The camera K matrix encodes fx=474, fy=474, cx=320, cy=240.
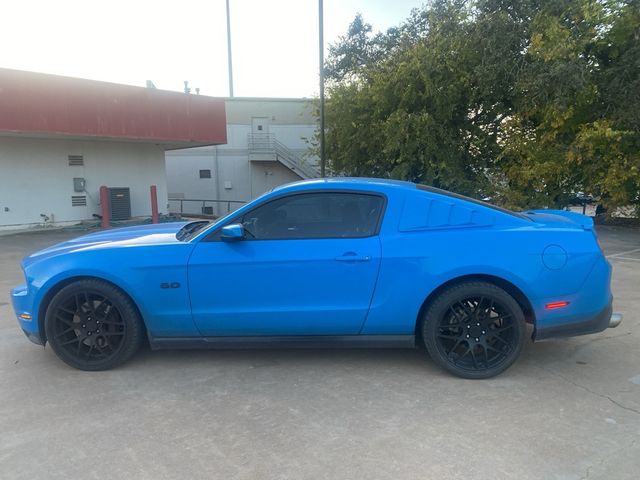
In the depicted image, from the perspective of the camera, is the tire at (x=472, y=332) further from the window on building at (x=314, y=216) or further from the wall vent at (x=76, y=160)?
the wall vent at (x=76, y=160)

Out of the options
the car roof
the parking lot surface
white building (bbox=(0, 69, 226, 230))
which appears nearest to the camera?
the parking lot surface

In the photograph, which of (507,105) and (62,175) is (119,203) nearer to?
(62,175)

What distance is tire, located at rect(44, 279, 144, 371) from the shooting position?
3754mm

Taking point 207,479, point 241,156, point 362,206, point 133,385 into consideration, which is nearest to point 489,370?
point 362,206

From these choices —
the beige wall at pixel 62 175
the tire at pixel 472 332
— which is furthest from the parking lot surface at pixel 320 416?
the beige wall at pixel 62 175

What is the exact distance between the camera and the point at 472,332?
368cm

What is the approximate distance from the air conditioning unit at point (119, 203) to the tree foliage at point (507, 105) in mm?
7493

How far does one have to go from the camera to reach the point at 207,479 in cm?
253

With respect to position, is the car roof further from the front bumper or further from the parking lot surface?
the front bumper

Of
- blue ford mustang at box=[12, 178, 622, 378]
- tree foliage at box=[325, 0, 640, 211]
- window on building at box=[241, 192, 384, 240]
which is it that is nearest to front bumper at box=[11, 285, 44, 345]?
blue ford mustang at box=[12, 178, 622, 378]

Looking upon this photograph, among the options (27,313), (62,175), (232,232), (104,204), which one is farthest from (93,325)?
(62,175)

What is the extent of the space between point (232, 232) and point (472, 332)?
201 cm

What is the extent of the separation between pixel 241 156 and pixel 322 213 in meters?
25.3

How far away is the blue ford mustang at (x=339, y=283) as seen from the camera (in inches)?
143
